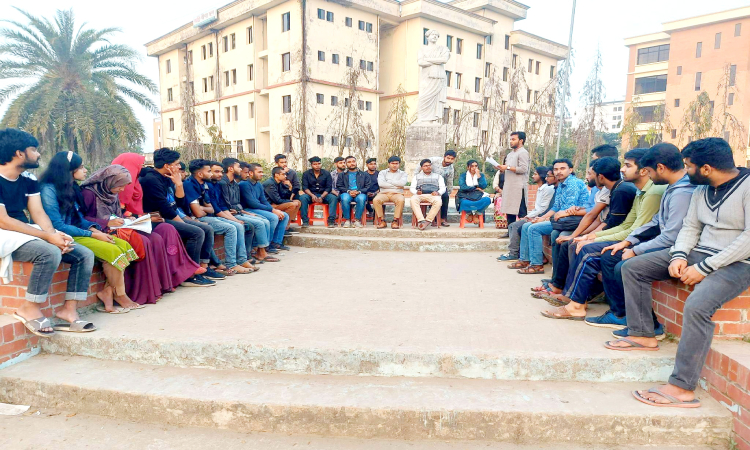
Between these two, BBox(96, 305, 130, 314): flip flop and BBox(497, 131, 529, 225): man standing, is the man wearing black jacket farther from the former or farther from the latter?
BBox(497, 131, 529, 225): man standing

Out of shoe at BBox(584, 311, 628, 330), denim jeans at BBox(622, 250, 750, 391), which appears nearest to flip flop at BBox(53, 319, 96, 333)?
shoe at BBox(584, 311, 628, 330)

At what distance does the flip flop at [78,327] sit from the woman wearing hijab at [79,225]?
1.56 ft

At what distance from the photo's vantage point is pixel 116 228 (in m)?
4.09

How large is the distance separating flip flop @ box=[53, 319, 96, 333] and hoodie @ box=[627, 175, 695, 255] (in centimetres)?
412

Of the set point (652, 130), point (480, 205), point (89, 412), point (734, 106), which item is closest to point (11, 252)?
point (89, 412)

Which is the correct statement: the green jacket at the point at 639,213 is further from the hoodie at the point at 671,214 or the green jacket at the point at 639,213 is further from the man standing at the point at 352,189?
the man standing at the point at 352,189

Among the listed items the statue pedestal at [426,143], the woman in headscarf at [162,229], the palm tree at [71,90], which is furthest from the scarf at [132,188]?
the palm tree at [71,90]

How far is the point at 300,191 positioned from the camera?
848 centimetres

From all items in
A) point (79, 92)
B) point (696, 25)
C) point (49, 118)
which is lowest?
point (49, 118)

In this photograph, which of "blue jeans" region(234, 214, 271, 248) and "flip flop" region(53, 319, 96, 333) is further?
"blue jeans" region(234, 214, 271, 248)

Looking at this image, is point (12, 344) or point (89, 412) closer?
point (89, 412)

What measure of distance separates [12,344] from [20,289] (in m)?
0.40

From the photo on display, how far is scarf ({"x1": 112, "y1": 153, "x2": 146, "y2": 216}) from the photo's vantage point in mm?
4539

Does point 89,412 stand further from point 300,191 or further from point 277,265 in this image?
point 300,191
